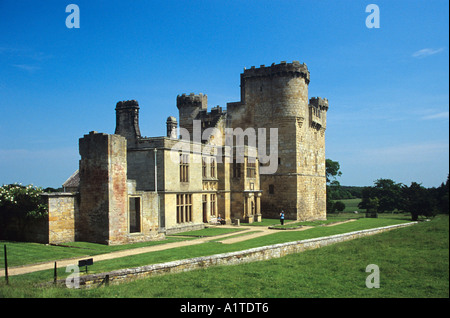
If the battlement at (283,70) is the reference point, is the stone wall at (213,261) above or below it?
below

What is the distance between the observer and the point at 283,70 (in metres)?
41.8

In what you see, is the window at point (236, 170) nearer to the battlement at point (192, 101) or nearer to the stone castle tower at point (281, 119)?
the stone castle tower at point (281, 119)

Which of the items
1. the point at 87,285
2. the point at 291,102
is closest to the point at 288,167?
the point at 291,102

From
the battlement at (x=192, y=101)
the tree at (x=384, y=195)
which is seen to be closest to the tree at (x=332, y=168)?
the tree at (x=384, y=195)

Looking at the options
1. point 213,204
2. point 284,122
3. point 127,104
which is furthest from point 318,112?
point 127,104

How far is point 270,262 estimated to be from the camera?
58.2 feet

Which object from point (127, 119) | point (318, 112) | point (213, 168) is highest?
point (318, 112)

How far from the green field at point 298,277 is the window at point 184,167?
10.8 m

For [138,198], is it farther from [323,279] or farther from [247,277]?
[323,279]

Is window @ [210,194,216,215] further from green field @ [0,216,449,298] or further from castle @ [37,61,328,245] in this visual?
green field @ [0,216,449,298]

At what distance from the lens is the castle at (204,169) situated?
2241 cm

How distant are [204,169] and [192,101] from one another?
12.8 metres

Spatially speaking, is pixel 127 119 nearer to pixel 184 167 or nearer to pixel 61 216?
pixel 184 167
